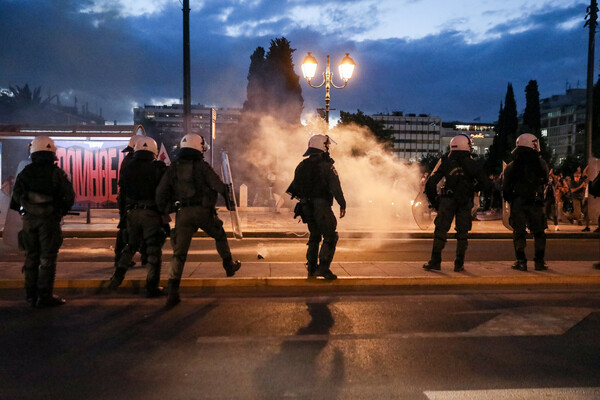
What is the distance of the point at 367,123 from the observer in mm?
37062

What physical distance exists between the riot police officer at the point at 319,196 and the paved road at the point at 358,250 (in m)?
2.18

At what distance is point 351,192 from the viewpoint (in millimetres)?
18281

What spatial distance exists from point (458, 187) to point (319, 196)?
6.68 feet

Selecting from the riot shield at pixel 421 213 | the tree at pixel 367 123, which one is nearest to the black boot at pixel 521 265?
the riot shield at pixel 421 213

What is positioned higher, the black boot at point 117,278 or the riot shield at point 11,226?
the riot shield at point 11,226

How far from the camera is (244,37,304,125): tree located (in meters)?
40.3

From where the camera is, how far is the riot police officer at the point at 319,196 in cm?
636

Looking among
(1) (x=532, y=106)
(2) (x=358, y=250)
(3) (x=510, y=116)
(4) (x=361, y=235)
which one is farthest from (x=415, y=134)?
(2) (x=358, y=250)

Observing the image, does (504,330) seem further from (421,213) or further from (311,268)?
(421,213)

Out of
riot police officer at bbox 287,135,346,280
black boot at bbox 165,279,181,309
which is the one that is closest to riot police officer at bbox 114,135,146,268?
black boot at bbox 165,279,181,309

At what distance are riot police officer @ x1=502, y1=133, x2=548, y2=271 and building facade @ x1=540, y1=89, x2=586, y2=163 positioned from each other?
317ft

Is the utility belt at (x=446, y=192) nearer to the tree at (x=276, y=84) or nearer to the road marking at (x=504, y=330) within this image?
the road marking at (x=504, y=330)

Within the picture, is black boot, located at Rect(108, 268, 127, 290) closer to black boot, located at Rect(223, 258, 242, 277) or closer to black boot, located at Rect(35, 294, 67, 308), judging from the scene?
black boot, located at Rect(35, 294, 67, 308)

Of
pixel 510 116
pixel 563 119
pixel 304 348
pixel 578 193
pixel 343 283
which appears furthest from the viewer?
pixel 563 119
